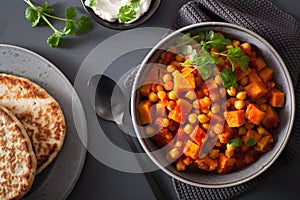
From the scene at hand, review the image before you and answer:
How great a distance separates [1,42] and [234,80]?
103 cm

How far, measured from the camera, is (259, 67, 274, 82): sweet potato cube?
1.88 meters

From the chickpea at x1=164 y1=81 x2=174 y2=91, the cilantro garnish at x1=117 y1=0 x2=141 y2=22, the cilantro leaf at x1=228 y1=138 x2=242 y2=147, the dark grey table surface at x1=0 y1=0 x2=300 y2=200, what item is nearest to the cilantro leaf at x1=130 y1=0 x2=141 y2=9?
the cilantro garnish at x1=117 y1=0 x2=141 y2=22

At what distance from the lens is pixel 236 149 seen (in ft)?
6.15

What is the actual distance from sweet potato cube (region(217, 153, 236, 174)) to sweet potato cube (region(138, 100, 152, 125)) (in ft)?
1.04

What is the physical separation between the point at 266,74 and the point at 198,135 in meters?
0.36

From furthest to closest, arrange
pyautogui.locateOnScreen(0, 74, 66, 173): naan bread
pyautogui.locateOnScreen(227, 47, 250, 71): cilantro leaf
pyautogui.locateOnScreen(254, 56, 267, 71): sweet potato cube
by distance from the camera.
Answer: pyautogui.locateOnScreen(0, 74, 66, 173): naan bread < pyautogui.locateOnScreen(254, 56, 267, 71): sweet potato cube < pyautogui.locateOnScreen(227, 47, 250, 71): cilantro leaf

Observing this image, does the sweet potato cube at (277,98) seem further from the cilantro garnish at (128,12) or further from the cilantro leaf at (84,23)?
the cilantro leaf at (84,23)

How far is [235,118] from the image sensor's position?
1821mm

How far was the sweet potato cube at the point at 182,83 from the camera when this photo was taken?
1.84 metres

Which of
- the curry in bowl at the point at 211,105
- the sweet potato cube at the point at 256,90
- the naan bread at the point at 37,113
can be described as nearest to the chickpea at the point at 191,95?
the curry in bowl at the point at 211,105

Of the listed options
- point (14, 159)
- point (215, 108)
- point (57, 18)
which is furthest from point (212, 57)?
point (14, 159)

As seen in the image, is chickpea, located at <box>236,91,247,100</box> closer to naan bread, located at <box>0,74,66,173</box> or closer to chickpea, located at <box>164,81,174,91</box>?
chickpea, located at <box>164,81,174,91</box>

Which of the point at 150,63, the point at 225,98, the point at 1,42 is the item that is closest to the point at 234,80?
the point at 225,98

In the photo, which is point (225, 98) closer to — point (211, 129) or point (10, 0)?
point (211, 129)
